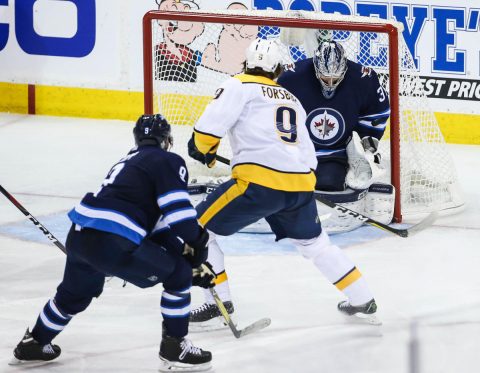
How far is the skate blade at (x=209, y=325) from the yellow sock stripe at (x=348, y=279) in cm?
39

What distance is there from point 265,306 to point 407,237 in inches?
41.3

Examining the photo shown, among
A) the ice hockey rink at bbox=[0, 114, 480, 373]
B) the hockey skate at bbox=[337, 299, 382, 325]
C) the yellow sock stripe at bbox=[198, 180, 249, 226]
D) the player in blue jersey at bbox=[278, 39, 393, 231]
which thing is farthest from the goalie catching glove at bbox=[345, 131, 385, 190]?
the yellow sock stripe at bbox=[198, 180, 249, 226]

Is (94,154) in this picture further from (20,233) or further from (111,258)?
(111,258)

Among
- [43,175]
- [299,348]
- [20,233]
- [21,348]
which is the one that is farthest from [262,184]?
[43,175]

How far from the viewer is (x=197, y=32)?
20.4 feet

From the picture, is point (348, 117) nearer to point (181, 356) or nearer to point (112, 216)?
point (181, 356)

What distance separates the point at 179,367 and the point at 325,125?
7.09ft

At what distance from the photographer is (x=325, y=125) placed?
5555 mm

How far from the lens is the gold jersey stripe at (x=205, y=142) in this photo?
13.2 ft

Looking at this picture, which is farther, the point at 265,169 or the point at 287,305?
the point at 287,305

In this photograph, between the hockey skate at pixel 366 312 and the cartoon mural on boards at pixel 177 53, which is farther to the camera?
the cartoon mural on boards at pixel 177 53

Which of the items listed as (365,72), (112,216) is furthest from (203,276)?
(365,72)

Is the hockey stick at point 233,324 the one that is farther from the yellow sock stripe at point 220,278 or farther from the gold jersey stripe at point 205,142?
the gold jersey stripe at point 205,142

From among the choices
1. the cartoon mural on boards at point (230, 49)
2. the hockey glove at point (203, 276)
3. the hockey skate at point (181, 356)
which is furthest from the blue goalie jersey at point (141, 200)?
the cartoon mural on boards at point (230, 49)
